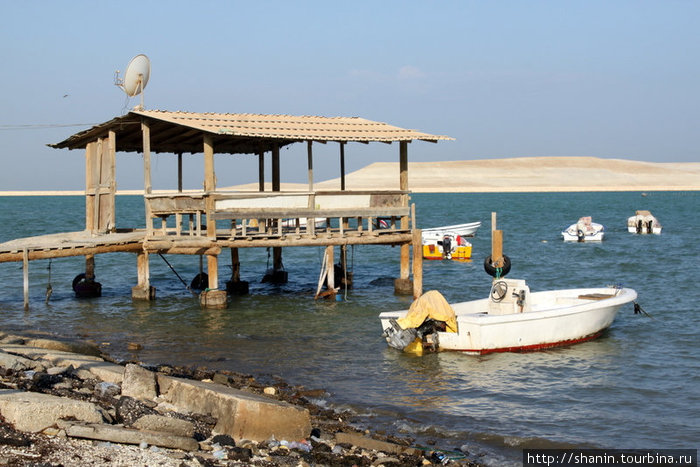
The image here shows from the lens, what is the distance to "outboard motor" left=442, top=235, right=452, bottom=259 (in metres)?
38.4

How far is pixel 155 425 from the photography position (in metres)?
9.52

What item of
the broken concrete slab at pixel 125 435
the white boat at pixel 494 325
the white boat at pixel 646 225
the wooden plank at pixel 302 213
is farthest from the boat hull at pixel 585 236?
the broken concrete slab at pixel 125 435

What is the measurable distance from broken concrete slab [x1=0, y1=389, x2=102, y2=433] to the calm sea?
469 cm

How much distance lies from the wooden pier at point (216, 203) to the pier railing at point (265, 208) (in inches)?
1.1

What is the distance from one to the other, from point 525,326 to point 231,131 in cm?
875

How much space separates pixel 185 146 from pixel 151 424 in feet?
55.6

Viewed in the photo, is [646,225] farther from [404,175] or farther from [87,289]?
[87,289]

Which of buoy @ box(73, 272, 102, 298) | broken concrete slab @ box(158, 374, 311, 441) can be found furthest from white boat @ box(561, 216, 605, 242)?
broken concrete slab @ box(158, 374, 311, 441)

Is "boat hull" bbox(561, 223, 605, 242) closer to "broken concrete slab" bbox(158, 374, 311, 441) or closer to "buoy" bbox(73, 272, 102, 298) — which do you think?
"buoy" bbox(73, 272, 102, 298)

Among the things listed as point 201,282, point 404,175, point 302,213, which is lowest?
point 201,282

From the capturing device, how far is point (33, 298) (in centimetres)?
2572

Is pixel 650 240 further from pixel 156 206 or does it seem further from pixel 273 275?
pixel 156 206

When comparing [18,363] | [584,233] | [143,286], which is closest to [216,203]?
[143,286]

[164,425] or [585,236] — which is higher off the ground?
[585,236]
